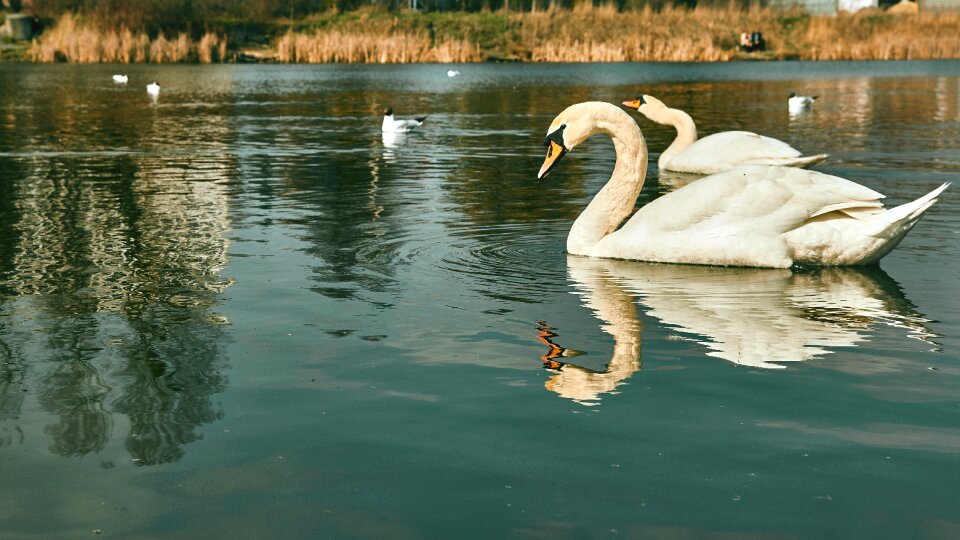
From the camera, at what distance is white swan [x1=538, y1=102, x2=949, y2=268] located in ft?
29.2

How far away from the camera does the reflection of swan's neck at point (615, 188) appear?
33.4ft

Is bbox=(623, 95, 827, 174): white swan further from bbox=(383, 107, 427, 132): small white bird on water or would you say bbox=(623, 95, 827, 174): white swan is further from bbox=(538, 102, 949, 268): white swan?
bbox=(383, 107, 427, 132): small white bird on water

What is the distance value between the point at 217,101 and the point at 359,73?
24.7 m

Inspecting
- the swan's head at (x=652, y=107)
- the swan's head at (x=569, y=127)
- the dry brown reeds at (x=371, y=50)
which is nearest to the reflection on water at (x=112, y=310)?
the swan's head at (x=569, y=127)

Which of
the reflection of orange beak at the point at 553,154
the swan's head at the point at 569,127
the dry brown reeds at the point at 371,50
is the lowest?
the reflection of orange beak at the point at 553,154

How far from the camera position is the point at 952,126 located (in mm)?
26062

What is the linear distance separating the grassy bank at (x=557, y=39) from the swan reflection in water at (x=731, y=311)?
57.2m

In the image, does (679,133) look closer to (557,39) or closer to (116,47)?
(557,39)

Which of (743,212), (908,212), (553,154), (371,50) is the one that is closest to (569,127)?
(553,154)

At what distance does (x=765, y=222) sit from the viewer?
30.0ft

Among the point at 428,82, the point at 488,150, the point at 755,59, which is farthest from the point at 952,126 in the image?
the point at 755,59

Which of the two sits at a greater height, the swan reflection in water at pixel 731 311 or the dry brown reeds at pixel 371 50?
the dry brown reeds at pixel 371 50

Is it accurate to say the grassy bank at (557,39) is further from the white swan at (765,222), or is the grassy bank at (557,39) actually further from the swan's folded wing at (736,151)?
the white swan at (765,222)

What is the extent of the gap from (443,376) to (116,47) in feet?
223
